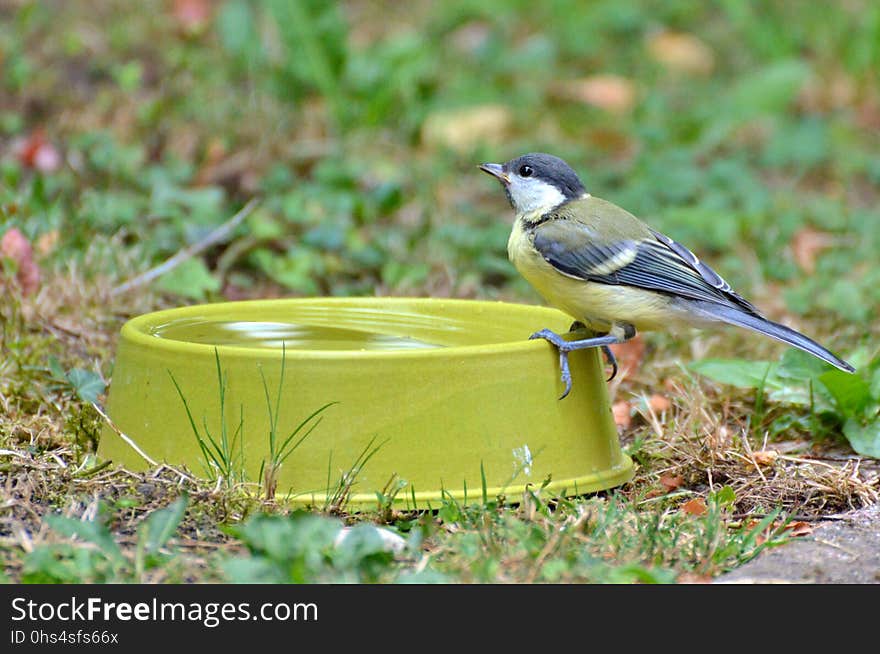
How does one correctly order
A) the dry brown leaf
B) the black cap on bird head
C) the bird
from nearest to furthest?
the bird, the black cap on bird head, the dry brown leaf

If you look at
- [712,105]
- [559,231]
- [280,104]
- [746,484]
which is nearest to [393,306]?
[559,231]

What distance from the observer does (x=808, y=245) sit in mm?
6730

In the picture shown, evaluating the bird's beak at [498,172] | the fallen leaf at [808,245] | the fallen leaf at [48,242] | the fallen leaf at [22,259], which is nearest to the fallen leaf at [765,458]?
the bird's beak at [498,172]

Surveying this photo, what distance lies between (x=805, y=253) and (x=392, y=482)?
3805 mm

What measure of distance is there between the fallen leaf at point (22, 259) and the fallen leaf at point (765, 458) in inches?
110

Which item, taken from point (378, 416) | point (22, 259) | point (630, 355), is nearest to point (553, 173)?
point (630, 355)

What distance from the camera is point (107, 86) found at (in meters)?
7.71

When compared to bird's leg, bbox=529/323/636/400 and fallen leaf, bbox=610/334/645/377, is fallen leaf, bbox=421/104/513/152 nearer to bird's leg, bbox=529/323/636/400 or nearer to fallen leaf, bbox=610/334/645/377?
fallen leaf, bbox=610/334/645/377

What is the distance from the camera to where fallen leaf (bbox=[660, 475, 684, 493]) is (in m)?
3.98

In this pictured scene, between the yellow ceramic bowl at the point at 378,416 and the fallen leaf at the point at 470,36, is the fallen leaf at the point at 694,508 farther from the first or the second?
the fallen leaf at the point at 470,36

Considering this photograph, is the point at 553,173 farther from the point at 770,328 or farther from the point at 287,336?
the point at 287,336

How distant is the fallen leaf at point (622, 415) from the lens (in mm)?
4586

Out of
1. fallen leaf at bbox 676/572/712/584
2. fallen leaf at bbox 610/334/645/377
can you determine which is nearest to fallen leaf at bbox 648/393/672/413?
fallen leaf at bbox 610/334/645/377
